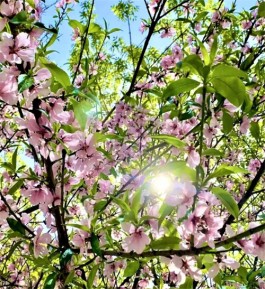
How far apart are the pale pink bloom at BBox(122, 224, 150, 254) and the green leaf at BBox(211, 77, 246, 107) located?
2.22ft

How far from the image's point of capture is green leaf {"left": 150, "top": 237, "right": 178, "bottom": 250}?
1.58 metres

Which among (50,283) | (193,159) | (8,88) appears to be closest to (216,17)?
(193,159)

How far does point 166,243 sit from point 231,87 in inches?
27.1

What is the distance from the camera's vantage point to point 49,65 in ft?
5.42

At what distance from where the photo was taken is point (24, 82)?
61.2 inches

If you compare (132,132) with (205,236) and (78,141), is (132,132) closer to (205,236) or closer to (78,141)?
(78,141)

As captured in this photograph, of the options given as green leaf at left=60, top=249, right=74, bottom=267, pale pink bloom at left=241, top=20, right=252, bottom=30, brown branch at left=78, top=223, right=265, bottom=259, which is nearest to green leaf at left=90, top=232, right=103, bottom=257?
brown branch at left=78, top=223, right=265, bottom=259

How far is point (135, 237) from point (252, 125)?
118cm

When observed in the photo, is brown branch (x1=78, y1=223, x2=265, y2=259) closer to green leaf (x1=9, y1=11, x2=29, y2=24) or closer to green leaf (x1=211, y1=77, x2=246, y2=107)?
green leaf (x1=211, y1=77, x2=246, y2=107)

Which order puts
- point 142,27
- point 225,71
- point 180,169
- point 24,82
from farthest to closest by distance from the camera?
point 142,27, point 24,82, point 180,169, point 225,71

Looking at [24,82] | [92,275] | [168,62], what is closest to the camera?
[24,82]

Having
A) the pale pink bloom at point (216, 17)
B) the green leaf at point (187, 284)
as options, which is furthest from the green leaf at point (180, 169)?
the pale pink bloom at point (216, 17)

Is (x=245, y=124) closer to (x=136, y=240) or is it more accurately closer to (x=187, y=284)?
(x=187, y=284)

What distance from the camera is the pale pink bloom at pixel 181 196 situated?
144 centimetres
